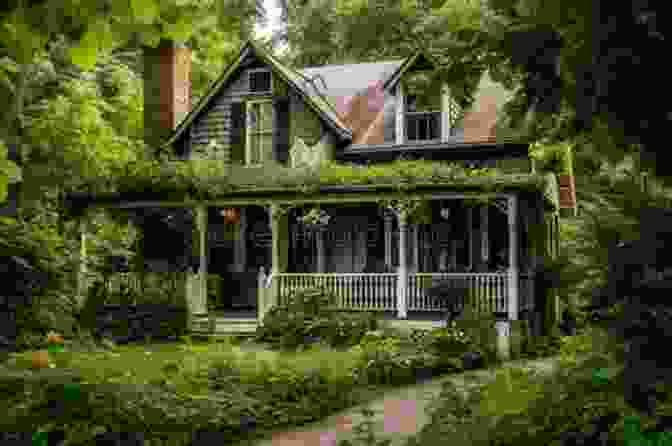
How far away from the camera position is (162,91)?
22891 mm

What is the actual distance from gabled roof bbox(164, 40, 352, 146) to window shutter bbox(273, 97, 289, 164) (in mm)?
719

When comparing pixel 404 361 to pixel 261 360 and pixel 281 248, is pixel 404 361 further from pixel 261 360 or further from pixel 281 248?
pixel 281 248

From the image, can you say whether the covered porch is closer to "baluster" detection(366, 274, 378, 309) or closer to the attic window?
"baluster" detection(366, 274, 378, 309)

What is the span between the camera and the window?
22000 millimetres

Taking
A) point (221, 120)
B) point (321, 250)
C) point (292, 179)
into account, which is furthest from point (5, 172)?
point (221, 120)

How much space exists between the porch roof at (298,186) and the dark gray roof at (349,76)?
5.57 meters

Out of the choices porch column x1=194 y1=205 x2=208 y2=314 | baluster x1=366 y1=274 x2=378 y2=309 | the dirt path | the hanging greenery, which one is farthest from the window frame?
the dirt path

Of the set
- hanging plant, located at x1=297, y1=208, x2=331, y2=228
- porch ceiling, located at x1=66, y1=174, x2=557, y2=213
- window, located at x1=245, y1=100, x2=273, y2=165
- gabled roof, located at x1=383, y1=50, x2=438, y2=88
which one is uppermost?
gabled roof, located at x1=383, y1=50, x2=438, y2=88

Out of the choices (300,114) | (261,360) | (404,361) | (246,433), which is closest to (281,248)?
(300,114)

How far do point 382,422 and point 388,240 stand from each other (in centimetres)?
1148

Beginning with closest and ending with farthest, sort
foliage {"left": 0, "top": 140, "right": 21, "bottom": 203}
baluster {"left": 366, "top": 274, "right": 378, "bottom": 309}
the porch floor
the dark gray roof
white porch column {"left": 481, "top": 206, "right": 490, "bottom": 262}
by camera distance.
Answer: foliage {"left": 0, "top": 140, "right": 21, "bottom": 203}
the porch floor
baluster {"left": 366, "top": 274, "right": 378, "bottom": 309}
white porch column {"left": 481, "top": 206, "right": 490, "bottom": 262}
the dark gray roof

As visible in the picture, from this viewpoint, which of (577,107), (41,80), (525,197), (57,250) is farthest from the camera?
(525,197)

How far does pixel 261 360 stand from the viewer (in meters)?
9.75

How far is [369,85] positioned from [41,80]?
33.0 ft
